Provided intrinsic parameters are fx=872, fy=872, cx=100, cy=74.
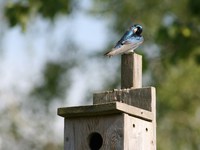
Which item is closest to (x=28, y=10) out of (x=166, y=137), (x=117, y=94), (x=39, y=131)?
(x=117, y=94)

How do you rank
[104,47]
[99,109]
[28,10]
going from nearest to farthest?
1. [99,109]
2. [28,10]
3. [104,47]

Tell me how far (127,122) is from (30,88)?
39.4 feet

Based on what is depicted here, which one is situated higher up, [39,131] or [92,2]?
[92,2]

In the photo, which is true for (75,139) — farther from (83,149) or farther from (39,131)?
(39,131)

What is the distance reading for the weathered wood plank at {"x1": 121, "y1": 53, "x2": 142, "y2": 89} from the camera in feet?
18.0

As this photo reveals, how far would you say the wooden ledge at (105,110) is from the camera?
17.0 ft

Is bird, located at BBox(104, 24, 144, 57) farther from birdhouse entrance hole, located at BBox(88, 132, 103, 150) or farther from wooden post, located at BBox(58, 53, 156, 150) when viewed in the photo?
birdhouse entrance hole, located at BBox(88, 132, 103, 150)

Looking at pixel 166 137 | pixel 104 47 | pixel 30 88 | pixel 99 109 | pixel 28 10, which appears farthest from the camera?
pixel 30 88

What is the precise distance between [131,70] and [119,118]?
0.40m

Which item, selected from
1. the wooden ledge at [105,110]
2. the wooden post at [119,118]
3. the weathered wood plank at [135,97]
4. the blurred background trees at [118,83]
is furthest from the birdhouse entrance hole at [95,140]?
the blurred background trees at [118,83]

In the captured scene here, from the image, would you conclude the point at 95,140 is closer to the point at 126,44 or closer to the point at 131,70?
the point at 131,70

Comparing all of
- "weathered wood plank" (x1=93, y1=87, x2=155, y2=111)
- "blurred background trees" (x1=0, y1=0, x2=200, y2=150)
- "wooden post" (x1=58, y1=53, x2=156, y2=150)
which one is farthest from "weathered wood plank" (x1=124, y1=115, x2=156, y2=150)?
"blurred background trees" (x1=0, y1=0, x2=200, y2=150)

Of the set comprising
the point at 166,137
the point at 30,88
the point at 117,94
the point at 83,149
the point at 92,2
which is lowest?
the point at 83,149

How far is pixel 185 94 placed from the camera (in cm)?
1544
